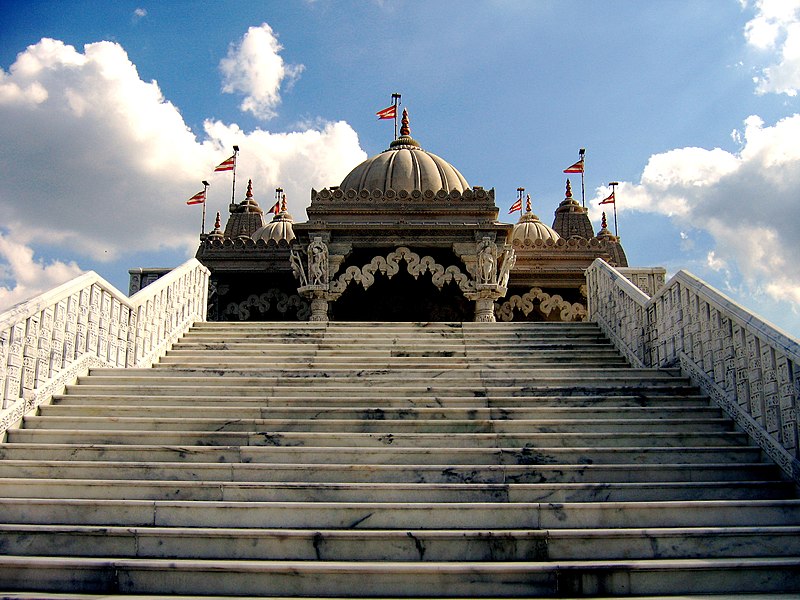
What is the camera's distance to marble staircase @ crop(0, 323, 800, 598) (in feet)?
16.7

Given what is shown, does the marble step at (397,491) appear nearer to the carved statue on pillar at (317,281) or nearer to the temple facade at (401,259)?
the temple facade at (401,259)

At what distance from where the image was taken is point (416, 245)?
56.3 ft

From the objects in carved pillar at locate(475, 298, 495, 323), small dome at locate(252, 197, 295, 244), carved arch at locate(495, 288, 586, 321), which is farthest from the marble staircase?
small dome at locate(252, 197, 295, 244)

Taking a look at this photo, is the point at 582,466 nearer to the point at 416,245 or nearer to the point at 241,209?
the point at 416,245

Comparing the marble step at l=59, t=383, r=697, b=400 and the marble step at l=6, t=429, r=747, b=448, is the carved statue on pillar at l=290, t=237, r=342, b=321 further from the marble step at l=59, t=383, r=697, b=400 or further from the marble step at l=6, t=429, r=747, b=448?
the marble step at l=6, t=429, r=747, b=448

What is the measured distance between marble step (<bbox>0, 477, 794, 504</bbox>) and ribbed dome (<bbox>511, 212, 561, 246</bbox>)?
62.2 ft

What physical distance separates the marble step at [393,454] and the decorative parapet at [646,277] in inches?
245

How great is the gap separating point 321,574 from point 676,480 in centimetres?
321

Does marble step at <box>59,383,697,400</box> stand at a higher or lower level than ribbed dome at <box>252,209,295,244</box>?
lower

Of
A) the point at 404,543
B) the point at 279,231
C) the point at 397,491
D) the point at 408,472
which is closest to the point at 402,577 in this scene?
the point at 404,543

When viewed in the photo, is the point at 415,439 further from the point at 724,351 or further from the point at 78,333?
the point at 78,333

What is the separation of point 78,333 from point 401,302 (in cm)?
1172

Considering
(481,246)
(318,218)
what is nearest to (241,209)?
(318,218)

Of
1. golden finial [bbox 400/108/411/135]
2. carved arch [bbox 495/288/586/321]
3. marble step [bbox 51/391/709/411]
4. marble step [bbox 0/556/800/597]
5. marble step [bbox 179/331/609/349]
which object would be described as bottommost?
marble step [bbox 0/556/800/597]
